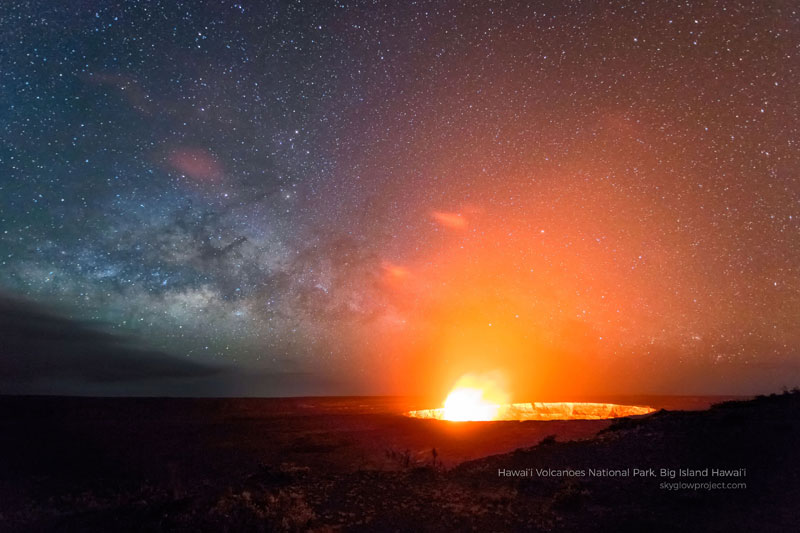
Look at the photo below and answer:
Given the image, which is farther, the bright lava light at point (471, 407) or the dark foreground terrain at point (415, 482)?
the bright lava light at point (471, 407)

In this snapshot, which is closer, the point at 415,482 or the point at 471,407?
the point at 415,482

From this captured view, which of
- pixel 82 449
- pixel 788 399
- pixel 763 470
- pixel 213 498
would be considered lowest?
pixel 82 449

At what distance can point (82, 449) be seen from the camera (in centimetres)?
2628

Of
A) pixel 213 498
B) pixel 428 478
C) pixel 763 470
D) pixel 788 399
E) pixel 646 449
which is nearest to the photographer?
pixel 213 498

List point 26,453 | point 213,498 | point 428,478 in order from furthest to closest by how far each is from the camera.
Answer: point 26,453, point 428,478, point 213,498

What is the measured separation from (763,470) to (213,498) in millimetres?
16966

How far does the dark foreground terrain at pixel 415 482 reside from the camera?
1201 cm

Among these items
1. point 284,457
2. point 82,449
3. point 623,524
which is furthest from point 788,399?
point 82,449

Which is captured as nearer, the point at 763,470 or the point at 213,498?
the point at 213,498

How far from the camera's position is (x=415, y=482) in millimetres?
16469

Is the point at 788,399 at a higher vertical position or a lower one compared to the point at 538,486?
higher

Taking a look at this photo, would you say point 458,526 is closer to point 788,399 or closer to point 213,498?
point 213,498

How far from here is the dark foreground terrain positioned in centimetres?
1201

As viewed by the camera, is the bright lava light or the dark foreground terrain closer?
the dark foreground terrain
